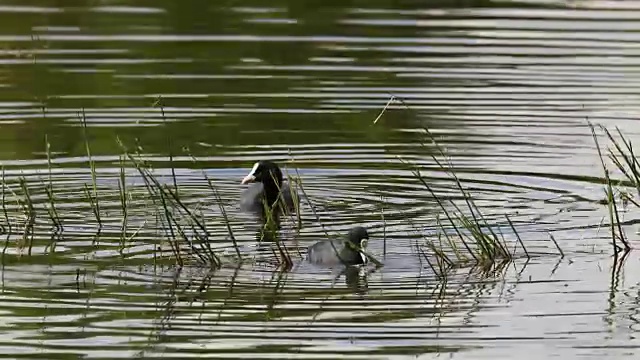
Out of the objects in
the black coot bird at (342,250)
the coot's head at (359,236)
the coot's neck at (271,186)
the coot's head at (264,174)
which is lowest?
the black coot bird at (342,250)

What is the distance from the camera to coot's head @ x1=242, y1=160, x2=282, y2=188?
13.7 metres

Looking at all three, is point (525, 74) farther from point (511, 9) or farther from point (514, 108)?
point (511, 9)

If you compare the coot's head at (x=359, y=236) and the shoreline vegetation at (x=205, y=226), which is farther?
the coot's head at (x=359, y=236)

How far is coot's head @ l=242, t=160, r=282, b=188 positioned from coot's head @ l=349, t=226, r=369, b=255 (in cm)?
210

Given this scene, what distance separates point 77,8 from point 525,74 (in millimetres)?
6875

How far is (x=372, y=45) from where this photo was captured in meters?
21.1

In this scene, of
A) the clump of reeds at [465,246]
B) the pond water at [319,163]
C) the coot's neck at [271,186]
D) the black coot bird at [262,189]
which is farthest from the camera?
the black coot bird at [262,189]

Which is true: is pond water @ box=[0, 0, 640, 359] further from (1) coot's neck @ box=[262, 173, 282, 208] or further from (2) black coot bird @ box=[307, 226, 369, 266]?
(1) coot's neck @ box=[262, 173, 282, 208]

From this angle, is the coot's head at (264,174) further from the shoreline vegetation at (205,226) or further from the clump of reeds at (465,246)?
the clump of reeds at (465,246)

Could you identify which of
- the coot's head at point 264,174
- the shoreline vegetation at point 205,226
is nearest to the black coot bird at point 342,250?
the shoreline vegetation at point 205,226

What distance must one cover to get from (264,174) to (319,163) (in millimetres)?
1203

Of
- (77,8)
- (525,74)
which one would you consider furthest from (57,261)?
(77,8)

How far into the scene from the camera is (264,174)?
45.3ft

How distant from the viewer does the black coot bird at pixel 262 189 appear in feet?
44.6
